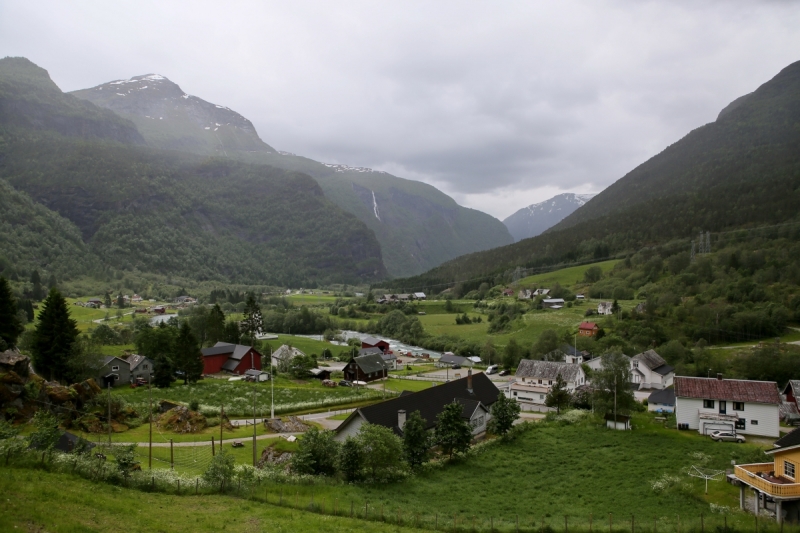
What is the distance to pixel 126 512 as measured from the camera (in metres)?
15.4

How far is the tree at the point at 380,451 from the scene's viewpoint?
25.1m

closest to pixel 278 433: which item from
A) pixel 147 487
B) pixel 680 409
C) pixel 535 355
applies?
pixel 147 487

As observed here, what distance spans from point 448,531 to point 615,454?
16817 mm

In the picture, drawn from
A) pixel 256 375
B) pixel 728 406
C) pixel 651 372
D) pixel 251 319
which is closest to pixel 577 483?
pixel 728 406

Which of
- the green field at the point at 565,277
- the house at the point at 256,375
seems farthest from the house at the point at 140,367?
the green field at the point at 565,277

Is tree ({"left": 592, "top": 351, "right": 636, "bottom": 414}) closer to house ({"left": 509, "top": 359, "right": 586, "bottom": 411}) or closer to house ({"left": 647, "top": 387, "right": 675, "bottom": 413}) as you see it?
house ({"left": 647, "top": 387, "right": 675, "bottom": 413})

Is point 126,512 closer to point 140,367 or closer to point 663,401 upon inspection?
point 140,367

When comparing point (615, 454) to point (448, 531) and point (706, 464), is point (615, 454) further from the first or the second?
point (448, 531)

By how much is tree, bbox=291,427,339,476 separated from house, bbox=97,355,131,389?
33.3 metres

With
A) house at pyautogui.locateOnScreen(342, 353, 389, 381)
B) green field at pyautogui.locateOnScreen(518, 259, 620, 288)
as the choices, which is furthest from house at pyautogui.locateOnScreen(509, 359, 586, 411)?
green field at pyautogui.locateOnScreen(518, 259, 620, 288)

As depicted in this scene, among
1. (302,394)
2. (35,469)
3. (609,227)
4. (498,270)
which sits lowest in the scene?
(302,394)

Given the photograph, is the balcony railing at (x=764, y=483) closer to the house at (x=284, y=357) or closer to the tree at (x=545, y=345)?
the tree at (x=545, y=345)

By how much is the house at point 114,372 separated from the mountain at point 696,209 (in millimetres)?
115058

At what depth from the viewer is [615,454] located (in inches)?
1208
